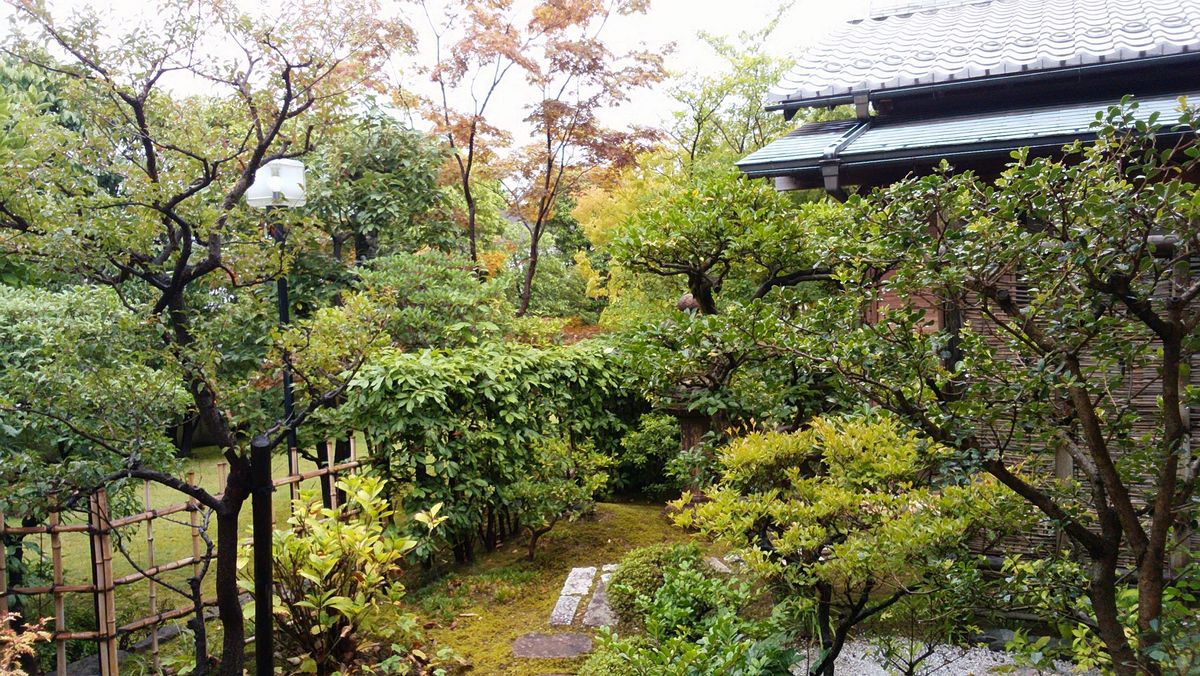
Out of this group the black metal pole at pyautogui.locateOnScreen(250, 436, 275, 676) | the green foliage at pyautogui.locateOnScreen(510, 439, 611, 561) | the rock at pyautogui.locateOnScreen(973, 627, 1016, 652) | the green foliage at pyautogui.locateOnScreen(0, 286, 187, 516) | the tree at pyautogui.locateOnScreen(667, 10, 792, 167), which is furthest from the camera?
the tree at pyautogui.locateOnScreen(667, 10, 792, 167)

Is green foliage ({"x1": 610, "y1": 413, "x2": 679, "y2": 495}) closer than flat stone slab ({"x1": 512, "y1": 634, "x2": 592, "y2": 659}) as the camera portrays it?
No

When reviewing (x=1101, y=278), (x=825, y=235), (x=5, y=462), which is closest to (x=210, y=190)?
(x=5, y=462)

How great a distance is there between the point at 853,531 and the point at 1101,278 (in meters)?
1.55

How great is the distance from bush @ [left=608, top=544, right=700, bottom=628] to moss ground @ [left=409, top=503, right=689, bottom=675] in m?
0.38

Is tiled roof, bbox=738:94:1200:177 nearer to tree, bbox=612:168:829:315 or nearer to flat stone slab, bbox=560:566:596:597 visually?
tree, bbox=612:168:829:315

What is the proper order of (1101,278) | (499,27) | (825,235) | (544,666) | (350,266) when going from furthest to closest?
(499,27) → (350,266) → (544,666) → (825,235) → (1101,278)

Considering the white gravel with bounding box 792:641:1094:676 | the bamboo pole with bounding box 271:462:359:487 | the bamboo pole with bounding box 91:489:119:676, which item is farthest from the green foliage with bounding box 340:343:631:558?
the white gravel with bounding box 792:641:1094:676

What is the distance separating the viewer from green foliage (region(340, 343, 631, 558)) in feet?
18.9

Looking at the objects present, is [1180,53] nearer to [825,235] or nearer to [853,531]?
[825,235]

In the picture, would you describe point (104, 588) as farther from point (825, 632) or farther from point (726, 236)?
point (726, 236)

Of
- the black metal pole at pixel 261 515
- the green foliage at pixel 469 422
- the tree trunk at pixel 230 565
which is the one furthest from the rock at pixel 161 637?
the black metal pole at pixel 261 515

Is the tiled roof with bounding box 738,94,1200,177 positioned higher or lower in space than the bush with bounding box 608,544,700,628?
higher

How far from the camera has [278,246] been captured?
13.5 feet

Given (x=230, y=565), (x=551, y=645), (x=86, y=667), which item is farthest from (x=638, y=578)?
(x=86, y=667)
